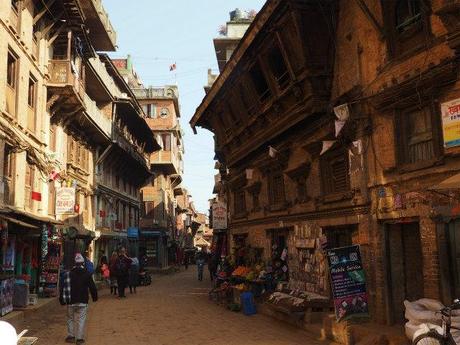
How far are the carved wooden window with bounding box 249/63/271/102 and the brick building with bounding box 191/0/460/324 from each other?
53 millimetres

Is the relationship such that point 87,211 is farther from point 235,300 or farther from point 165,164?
point 165,164

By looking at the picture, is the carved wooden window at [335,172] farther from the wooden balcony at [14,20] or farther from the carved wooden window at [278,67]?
the wooden balcony at [14,20]

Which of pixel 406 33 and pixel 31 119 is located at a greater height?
pixel 31 119

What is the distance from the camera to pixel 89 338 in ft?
37.0

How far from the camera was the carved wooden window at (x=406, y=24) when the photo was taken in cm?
977

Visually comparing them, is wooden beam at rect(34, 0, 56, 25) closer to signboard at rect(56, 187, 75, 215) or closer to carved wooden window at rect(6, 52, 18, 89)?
carved wooden window at rect(6, 52, 18, 89)

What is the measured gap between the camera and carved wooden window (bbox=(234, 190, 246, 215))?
22250 mm

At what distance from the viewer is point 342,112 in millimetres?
11703

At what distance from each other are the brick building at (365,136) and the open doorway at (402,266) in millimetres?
22

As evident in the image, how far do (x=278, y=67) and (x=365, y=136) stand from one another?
548cm

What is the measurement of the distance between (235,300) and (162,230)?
34614 mm

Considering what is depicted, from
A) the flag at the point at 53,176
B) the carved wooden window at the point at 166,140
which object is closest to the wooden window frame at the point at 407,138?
the flag at the point at 53,176

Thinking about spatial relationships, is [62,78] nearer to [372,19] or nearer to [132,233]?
[372,19]

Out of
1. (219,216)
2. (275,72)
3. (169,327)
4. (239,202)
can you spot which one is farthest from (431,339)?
(219,216)
